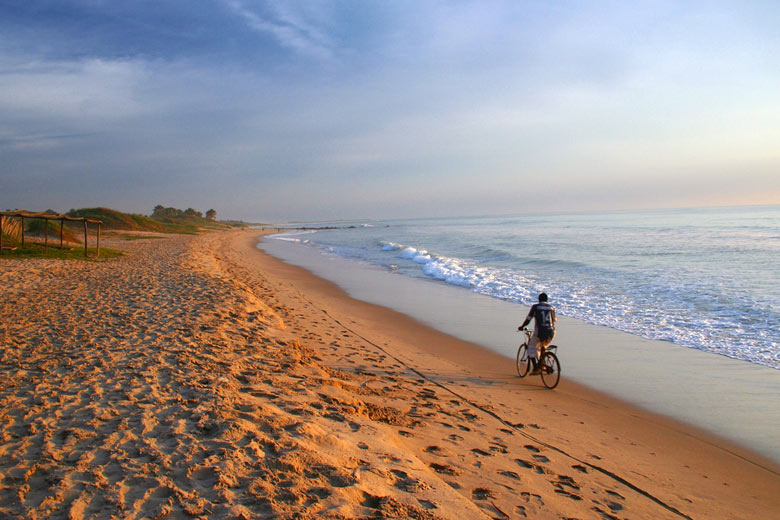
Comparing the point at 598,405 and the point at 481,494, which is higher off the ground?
the point at 481,494

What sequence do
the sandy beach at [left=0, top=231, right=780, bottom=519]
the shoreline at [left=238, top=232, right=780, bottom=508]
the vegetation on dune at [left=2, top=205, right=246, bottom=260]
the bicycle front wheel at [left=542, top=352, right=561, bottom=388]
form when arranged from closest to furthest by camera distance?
the sandy beach at [left=0, top=231, right=780, bottom=519] → the shoreline at [left=238, top=232, right=780, bottom=508] → the bicycle front wheel at [left=542, top=352, right=561, bottom=388] → the vegetation on dune at [left=2, top=205, right=246, bottom=260]

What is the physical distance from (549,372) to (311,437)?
15.2ft

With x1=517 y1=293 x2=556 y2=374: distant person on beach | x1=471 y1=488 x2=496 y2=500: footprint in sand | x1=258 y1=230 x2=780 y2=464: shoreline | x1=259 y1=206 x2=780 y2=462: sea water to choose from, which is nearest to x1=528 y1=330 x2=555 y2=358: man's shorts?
x1=517 y1=293 x2=556 y2=374: distant person on beach

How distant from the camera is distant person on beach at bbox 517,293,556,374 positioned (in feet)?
25.1

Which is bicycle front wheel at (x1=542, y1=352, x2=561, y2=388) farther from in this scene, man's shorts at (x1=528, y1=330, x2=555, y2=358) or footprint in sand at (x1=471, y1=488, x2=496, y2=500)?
footprint in sand at (x1=471, y1=488, x2=496, y2=500)

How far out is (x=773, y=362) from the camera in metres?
8.81

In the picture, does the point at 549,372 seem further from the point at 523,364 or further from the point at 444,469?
the point at 444,469

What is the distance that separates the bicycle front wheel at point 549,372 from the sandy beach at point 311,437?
0.53ft

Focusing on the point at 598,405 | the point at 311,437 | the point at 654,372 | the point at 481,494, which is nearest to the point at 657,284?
the point at 654,372

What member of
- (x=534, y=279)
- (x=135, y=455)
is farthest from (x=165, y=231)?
(x=135, y=455)

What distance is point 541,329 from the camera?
7688 mm

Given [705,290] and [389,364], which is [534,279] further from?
[389,364]

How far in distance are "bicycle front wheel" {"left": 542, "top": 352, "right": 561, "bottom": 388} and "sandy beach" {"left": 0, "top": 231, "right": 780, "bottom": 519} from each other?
16 cm

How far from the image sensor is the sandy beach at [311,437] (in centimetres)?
346
